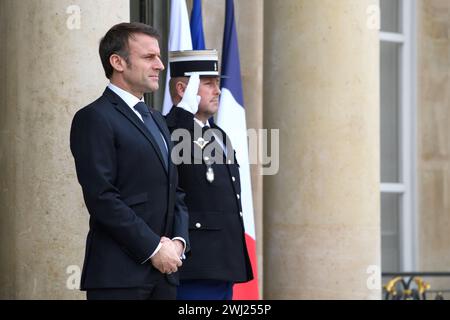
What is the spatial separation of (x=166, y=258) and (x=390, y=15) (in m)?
7.37

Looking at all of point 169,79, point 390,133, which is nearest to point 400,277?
point 390,133

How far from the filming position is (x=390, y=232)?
11484mm

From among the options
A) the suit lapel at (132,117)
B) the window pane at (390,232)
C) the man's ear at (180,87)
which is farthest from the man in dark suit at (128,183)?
the window pane at (390,232)

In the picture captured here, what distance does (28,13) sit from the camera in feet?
20.1

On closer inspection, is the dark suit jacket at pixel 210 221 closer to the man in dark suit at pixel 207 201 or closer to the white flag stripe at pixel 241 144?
the man in dark suit at pixel 207 201

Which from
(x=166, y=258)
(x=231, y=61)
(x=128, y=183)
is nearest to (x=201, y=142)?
(x=128, y=183)

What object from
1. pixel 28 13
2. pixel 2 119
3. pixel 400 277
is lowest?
pixel 400 277

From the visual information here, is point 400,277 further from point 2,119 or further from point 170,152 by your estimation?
point 170,152

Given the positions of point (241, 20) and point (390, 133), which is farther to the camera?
point (390, 133)

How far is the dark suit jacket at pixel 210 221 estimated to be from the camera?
575 cm

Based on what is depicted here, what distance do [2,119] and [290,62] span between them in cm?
250

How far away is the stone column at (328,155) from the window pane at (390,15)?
11.6 ft

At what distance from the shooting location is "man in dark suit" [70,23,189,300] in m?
4.66
